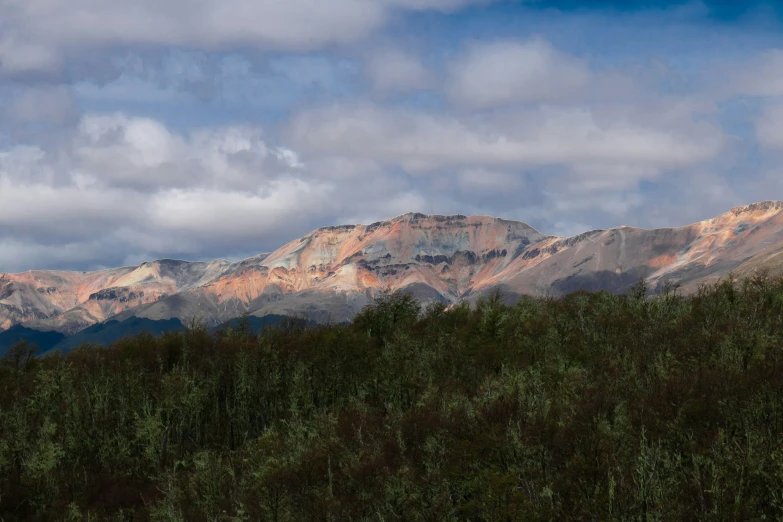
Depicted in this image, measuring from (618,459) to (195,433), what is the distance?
8584 cm

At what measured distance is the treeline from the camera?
183ft

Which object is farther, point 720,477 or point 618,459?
point 618,459

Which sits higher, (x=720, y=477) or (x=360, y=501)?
(x=720, y=477)

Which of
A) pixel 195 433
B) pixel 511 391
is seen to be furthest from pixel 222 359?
pixel 511 391

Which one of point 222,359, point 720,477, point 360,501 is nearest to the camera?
point 720,477

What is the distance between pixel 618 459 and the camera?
5809 cm

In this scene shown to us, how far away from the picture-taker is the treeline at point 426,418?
55750 mm

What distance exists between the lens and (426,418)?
271 feet

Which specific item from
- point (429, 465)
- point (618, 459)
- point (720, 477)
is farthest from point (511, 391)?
point (720, 477)

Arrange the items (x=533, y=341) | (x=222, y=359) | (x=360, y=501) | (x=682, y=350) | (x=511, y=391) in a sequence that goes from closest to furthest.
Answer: (x=360, y=501) → (x=511, y=391) → (x=682, y=350) → (x=533, y=341) → (x=222, y=359)

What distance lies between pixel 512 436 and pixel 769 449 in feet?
65.7

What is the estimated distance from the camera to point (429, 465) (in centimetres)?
→ 6725

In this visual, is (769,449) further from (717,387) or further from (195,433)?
(195,433)

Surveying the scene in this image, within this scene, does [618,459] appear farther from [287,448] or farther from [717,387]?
[287,448]
